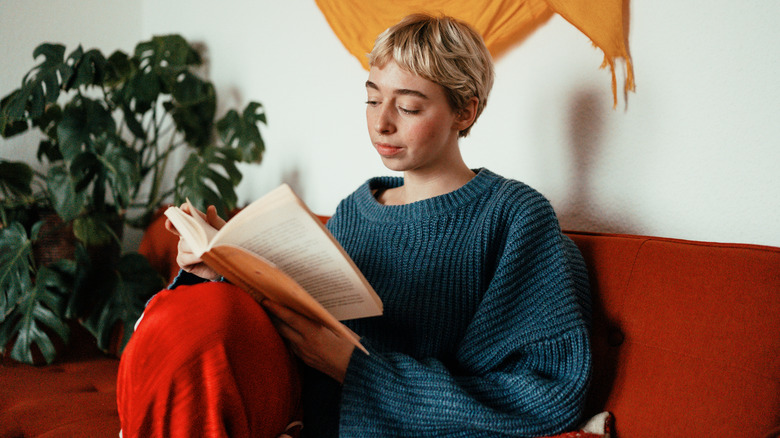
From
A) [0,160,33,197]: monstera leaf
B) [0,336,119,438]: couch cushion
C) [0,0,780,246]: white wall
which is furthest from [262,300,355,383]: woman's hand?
[0,160,33,197]: monstera leaf

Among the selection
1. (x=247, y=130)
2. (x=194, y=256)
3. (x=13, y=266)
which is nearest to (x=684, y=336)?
(x=194, y=256)

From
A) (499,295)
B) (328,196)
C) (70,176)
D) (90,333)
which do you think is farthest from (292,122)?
(499,295)

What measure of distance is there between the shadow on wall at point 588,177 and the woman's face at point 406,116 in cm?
34

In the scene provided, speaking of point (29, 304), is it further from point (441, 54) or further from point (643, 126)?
point (643, 126)

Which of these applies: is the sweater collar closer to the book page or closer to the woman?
the woman

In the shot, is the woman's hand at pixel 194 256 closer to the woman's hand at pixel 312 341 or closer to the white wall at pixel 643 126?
the woman's hand at pixel 312 341

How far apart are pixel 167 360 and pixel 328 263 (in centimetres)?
26

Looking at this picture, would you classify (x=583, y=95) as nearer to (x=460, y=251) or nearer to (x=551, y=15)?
(x=551, y=15)

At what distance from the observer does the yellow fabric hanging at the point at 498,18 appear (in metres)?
1.13

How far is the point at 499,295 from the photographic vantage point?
92 cm

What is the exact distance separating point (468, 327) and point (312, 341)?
264 mm

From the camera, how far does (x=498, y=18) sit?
135cm

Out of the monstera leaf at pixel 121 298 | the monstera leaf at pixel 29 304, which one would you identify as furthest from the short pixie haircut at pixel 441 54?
the monstera leaf at pixel 29 304

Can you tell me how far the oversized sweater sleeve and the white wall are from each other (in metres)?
0.30
